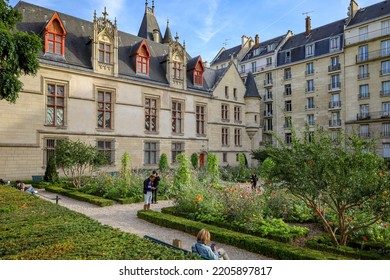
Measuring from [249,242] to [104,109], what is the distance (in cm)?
1805

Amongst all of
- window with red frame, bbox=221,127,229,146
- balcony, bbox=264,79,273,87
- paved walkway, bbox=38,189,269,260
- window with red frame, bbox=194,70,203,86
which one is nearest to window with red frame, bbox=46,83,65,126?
paved walkway, bbox=38,189,269,260

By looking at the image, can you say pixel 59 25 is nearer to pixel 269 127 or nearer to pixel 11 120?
pixel 11 120

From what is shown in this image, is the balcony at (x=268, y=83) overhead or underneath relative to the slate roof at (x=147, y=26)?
underneath

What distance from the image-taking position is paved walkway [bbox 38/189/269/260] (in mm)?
7280

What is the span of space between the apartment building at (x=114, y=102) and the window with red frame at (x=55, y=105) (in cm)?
6

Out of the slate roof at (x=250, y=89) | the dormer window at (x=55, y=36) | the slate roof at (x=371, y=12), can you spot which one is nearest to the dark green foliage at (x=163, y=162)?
the dormer window at (x=55, y=36)

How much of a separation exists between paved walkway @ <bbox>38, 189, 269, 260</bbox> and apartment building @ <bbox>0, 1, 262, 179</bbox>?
24.0ft

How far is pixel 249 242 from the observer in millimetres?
7215

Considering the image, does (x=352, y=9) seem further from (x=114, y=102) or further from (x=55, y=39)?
(x=55, y=39)

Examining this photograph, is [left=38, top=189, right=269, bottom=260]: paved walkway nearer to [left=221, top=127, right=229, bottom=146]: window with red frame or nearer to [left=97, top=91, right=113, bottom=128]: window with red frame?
[left=97, top=91, right=113, bottom=128]: window with red frame

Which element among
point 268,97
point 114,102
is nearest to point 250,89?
point 268,97

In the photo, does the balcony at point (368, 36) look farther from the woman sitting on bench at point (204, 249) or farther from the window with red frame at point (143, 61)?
the woman sitting on bench at point (204, 249)

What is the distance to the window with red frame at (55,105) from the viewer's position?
20.3m

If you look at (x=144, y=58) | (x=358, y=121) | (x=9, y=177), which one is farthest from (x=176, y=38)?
(x=358, y=121)
